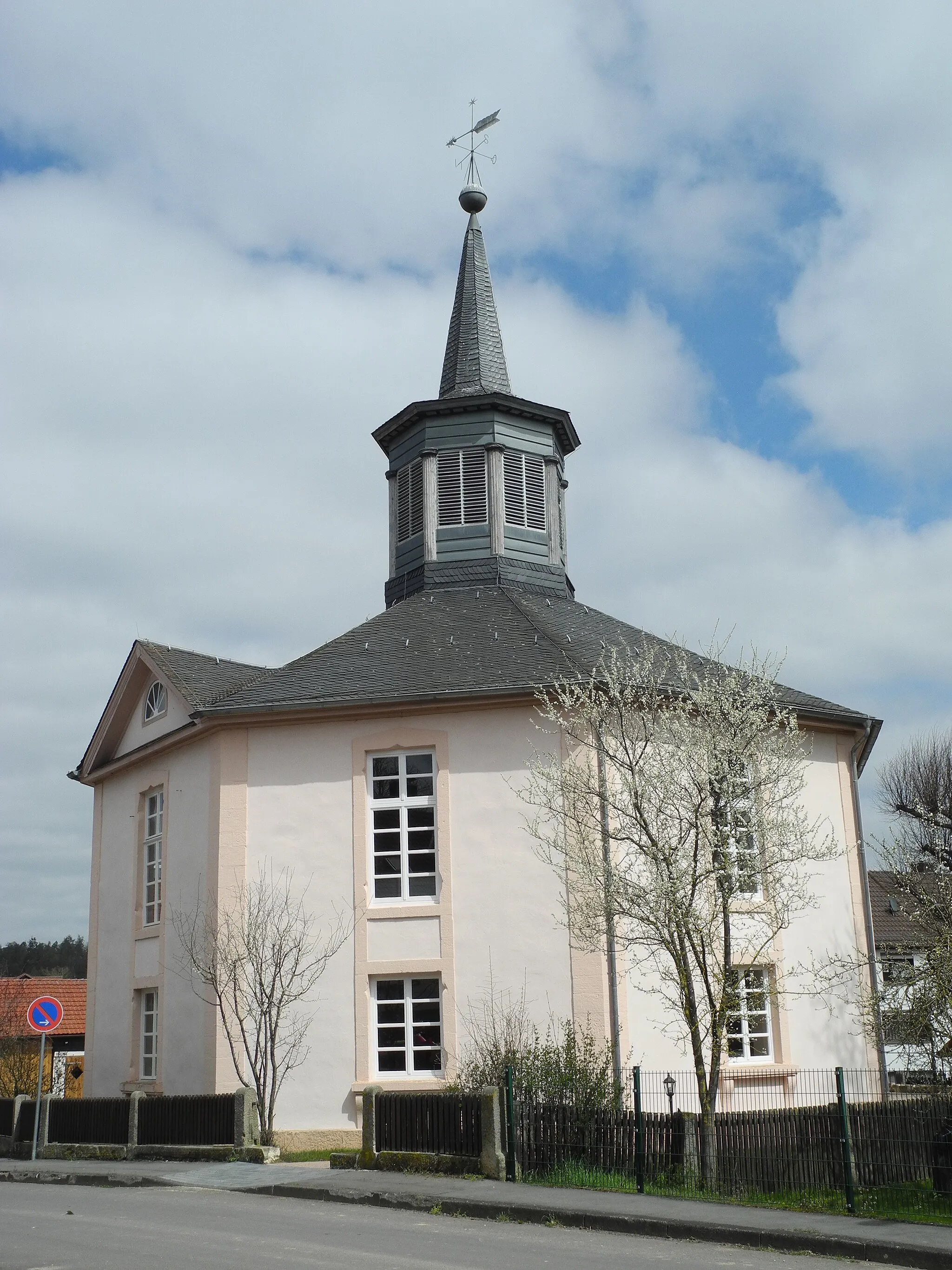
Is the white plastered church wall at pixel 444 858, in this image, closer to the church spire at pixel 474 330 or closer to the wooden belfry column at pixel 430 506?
the wooden belfry column at pixel 430 506

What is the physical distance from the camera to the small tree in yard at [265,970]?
1958cm

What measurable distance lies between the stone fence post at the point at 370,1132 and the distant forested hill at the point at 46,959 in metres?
64.3

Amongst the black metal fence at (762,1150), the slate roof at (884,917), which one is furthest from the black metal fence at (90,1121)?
the slate roof at (884,917)

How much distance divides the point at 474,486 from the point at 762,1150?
610 inches

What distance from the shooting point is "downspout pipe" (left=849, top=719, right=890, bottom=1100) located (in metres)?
20.0

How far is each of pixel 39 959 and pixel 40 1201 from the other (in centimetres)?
8264

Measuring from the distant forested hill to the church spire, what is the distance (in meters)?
56.8

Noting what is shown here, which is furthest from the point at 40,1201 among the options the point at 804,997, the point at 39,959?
the point at 39,959

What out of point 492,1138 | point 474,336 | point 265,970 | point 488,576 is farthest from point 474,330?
point 492,1138

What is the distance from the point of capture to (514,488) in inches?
1056

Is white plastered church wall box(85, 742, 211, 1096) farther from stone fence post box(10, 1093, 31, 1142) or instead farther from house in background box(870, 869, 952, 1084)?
house in background box(870, 869, 952, 1084)

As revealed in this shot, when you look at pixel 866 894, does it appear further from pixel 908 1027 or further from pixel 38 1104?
pixel 38 1104

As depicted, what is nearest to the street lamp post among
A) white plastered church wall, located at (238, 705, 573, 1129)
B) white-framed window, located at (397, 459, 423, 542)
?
white plastered church wall, located at (238, 705, 573, 1129)

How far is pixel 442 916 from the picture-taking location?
19844 mm
